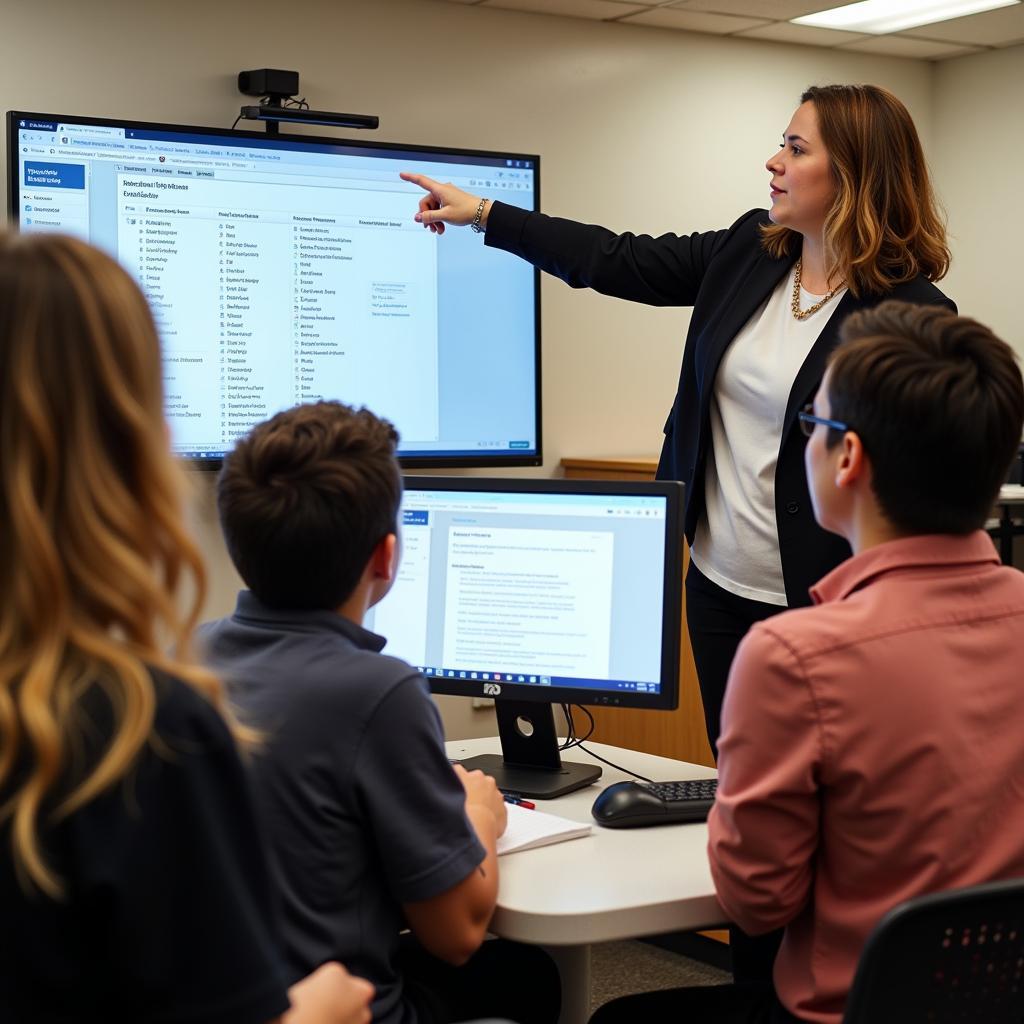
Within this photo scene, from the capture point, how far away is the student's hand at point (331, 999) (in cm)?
120

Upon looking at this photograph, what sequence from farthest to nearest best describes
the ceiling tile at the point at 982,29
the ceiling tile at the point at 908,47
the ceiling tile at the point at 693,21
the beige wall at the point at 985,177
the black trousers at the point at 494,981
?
the beige wall at the point at 985,177
the ceiling tile at the point at 908,47
the ceiling tile at the point at 982,29
the ceiling tile at the point at 693,21
the black trousers at the point at 494,981

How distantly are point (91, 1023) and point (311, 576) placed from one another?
2.24ft

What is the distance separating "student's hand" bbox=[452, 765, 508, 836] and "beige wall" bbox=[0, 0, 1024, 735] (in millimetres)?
1955

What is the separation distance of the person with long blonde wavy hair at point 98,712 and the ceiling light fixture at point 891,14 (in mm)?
3782

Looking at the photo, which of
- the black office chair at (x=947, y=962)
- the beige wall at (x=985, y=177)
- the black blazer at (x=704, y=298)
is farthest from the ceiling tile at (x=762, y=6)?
the black office chair at (x=947, y=962)

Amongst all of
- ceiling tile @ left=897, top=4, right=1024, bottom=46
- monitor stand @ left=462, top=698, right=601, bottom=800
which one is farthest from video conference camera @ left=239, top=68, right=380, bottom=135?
ceiling tile @ left=897, top=4, right=1024, bottom=46

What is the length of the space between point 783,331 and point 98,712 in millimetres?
1827

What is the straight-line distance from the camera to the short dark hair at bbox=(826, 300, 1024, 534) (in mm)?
1470

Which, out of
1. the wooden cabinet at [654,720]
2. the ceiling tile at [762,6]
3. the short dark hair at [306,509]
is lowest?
the wooden cabinet at [654,720]

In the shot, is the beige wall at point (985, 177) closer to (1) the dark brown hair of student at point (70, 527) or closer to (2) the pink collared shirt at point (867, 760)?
(2) the pink collared shirt at point (867, 760)

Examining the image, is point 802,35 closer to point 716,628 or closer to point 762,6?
point 762,6

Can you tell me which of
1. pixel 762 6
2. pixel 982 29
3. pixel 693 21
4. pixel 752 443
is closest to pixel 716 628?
pixel 752 443

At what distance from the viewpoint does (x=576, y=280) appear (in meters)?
2.83

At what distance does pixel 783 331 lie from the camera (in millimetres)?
2451
